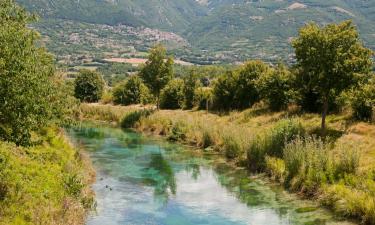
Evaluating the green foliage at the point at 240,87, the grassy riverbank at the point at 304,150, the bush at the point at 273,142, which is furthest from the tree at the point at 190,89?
the bush at the point at 273,142

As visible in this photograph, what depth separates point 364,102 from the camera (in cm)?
3756

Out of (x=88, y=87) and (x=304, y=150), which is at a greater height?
(x=304, y=150)

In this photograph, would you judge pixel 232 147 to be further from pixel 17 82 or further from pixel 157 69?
pixel 157 69

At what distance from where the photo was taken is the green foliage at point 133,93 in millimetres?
88688

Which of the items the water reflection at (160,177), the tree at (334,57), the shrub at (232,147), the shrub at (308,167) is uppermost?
the tree at (334,57)

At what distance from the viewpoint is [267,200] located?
97.2 feet

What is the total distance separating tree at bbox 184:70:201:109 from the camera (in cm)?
7151

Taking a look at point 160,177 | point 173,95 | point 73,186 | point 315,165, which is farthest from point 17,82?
point 173,95

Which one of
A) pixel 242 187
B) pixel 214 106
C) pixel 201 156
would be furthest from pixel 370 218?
pixel 214 106

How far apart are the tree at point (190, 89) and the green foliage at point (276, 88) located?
1823 cm

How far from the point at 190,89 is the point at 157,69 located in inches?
231

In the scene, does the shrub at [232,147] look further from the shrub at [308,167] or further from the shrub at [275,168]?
the shrub at [308,167]

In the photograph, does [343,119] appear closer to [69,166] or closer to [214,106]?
[69,166]

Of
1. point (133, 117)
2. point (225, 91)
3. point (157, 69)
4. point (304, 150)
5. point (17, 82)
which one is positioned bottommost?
point (133, 117)
